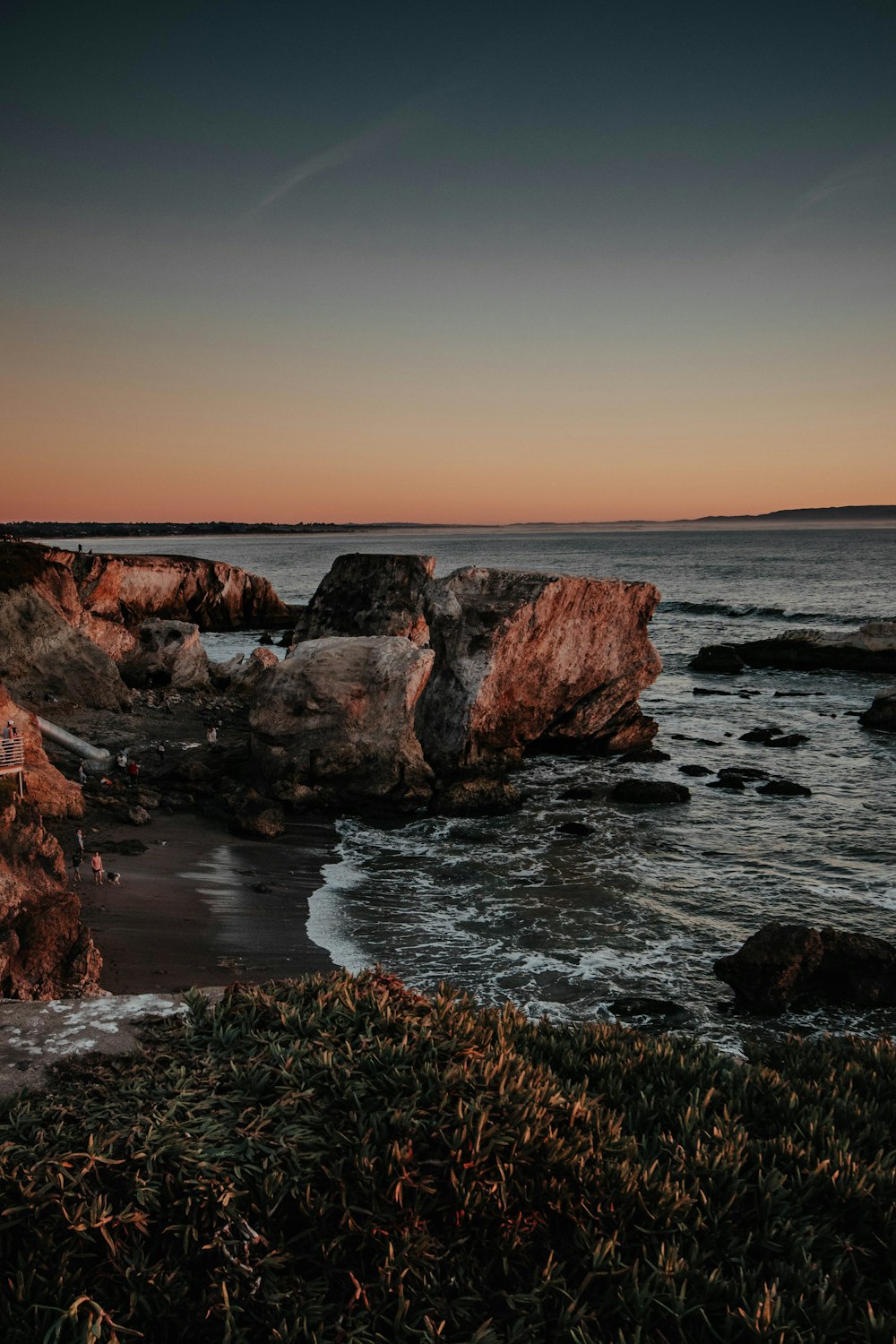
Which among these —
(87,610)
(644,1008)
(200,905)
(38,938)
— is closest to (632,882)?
(644,1008)

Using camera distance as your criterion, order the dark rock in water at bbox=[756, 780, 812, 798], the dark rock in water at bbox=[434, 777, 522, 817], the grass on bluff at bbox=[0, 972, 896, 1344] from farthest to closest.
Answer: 1. the dark rock in water at bbox=[756, 780, 812, 798]
2. the dark rock in water at bbox=[434, 777, 522, 817]
3. the grass on bluff at bbox=[0, 972, 896, 1344]

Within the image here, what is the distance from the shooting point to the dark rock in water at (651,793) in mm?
24516

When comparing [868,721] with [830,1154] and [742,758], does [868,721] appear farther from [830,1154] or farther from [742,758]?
[830,1154]

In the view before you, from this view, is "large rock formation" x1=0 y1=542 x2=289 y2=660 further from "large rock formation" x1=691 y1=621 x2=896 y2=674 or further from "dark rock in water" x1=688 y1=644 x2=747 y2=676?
"large rock formation" x1=691 y1=621 x2=896 y2=674

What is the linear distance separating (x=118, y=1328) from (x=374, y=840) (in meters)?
17.7

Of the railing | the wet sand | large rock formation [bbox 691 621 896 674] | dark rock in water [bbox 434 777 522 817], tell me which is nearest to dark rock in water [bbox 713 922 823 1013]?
the wet sand

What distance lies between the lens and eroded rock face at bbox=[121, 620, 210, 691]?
39844mm

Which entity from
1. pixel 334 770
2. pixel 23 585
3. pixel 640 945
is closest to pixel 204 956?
pixel 640 945

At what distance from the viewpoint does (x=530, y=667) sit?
91.3 ft

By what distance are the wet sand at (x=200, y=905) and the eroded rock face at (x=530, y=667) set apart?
21.8ft

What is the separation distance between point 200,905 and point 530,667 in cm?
1454

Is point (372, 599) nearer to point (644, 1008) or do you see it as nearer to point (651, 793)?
point (651, 793)

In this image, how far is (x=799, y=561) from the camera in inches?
5404

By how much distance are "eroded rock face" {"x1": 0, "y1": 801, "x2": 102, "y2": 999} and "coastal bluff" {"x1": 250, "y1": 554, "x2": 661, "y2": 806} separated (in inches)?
405
